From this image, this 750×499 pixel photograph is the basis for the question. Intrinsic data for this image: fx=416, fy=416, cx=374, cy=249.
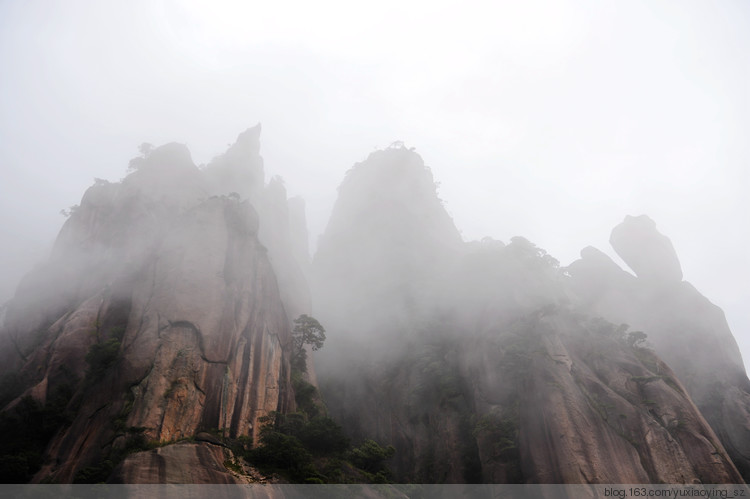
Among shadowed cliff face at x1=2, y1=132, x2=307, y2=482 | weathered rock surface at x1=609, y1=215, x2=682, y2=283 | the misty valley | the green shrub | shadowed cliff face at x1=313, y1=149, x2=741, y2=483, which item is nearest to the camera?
shadowed cliff face at x1=2, y1=132, x2=307, y2=482

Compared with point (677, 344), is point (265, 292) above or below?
above

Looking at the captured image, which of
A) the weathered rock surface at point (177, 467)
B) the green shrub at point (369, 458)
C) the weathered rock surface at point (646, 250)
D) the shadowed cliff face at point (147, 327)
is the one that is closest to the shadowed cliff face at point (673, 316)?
the weathered rock surface at point (646, 250)

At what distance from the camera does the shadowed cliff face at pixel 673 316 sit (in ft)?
134

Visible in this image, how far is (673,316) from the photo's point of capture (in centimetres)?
5366

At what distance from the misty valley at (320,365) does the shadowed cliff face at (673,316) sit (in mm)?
→ 256

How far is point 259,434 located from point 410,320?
84.8 feet

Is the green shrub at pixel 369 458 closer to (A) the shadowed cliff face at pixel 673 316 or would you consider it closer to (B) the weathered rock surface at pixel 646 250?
(A) the shadowed cliff face at pixel 673 316

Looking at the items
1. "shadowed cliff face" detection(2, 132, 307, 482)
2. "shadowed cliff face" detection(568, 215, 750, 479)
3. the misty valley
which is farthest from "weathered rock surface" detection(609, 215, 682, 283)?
"shadowed cliff face" detection(2, 132, 307, 482)

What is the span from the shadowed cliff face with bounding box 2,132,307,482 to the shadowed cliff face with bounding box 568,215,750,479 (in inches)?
→ 1569

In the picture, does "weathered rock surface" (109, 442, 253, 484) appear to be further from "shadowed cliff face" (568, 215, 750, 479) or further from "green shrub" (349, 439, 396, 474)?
"shadowed cliff face" (568, 215, 750, 479)

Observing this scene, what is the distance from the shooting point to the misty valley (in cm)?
2425

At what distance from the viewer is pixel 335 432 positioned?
98.6ft

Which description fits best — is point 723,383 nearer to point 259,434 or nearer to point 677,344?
point 677,344

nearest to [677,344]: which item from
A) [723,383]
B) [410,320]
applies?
[723,383]
